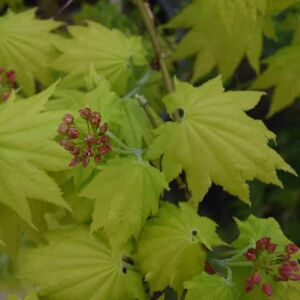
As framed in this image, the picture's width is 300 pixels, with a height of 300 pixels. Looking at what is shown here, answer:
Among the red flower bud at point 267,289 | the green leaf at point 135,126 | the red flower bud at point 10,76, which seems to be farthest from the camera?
the red flower bud at point 10,76

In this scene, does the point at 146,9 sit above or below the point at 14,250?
above

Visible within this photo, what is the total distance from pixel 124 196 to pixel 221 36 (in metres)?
0.52

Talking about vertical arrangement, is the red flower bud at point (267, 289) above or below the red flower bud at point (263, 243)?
below

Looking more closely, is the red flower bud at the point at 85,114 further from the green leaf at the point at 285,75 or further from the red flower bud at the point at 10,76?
the green leaf at the point at 285,75

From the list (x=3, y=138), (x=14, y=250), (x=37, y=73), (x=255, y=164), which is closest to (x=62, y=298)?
(x=14, y=250)

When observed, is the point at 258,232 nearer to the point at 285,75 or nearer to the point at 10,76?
the point at 285,75

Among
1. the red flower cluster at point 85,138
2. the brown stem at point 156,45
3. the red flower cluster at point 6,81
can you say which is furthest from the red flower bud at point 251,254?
the red flower cluster at point 6,81

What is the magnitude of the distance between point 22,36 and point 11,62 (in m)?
0.06

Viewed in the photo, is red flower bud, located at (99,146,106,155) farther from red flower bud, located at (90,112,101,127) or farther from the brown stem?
the brown stem

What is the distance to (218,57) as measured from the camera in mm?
1297

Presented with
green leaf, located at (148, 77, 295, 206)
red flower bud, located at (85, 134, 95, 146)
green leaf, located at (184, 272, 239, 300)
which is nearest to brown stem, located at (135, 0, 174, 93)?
green leaf, located at (148, 77, 295, 206)

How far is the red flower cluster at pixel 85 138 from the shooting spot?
88 centimetres

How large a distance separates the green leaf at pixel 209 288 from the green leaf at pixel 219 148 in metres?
0.12

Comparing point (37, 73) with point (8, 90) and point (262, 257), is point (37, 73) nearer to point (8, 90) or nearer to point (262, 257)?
point (8, 90)
